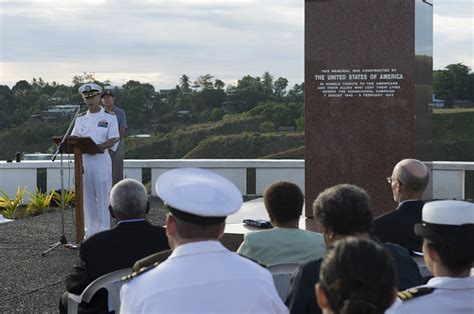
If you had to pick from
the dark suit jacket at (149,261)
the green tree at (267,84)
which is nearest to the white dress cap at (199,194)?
the dark suit jacket at (149,261)

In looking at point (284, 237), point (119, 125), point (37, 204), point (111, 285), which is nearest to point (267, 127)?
Answer: point (37, 204)

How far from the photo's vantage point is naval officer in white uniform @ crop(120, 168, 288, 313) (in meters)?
2.60

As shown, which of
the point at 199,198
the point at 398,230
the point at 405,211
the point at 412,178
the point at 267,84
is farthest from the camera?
the point at 267,84

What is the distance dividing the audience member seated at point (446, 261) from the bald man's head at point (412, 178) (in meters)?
1.93

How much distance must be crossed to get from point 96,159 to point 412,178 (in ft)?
17.1

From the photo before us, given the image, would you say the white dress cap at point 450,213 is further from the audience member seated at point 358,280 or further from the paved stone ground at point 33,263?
the paved stone ground at point 33,263

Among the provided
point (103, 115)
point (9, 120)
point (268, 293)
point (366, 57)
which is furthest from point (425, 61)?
point (9, 120)

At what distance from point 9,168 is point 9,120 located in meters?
19.3

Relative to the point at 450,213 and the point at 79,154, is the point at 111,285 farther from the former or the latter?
the point at 79,154

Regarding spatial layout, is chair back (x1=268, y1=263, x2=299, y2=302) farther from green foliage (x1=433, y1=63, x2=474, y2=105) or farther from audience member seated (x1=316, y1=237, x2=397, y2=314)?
green foliage (x1=433, y1=63, x2=474, y2=105)

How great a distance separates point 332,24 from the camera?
334 inches

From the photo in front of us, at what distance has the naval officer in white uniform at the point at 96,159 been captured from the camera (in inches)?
370

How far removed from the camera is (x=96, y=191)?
9.62 metres

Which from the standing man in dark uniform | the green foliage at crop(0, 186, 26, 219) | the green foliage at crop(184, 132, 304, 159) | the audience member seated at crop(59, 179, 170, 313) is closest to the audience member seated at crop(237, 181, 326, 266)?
the audience member seated at crop(59, 179, 170, 313)
